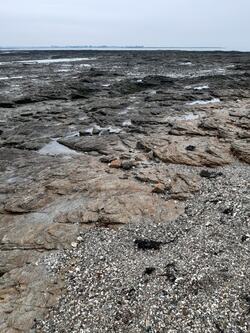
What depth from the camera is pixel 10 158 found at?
78.8 ft

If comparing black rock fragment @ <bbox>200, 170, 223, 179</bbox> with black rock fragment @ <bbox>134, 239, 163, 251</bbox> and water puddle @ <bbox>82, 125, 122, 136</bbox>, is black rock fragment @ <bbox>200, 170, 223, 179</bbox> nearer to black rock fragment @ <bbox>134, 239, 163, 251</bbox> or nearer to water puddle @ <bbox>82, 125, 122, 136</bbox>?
black rock fragment @ <bbox>134, 239, 163, 251</bbox>

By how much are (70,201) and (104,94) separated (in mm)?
30702

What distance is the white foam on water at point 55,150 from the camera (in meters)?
25.0

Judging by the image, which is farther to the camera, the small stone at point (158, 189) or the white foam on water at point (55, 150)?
the white foam on water at point (55, 150)

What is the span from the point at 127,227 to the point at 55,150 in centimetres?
1230

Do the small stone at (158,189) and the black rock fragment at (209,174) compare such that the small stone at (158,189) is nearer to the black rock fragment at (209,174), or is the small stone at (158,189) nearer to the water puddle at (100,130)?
the black rock fragment at (209,174)

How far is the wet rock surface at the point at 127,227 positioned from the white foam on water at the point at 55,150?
0.13 metres

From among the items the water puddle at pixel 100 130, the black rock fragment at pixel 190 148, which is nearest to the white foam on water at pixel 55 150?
the water puddle at pixel 100 130

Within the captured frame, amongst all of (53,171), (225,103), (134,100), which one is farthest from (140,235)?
(134,100)

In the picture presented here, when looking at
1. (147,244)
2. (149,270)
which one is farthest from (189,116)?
(149,270)

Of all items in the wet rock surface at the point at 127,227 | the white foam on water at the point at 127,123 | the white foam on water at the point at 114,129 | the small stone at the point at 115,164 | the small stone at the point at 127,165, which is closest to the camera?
the wet rock surface at the point at 127,227

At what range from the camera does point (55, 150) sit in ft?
84.5

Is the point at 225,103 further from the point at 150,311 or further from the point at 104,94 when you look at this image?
the point at 150,311

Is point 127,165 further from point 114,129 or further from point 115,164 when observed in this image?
point 114,129
